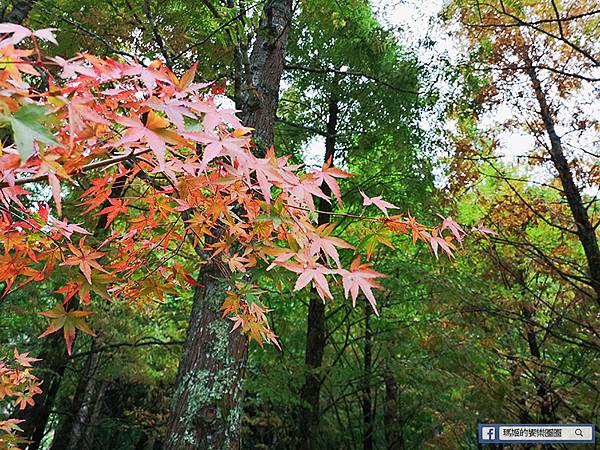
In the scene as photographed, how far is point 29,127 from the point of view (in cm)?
61

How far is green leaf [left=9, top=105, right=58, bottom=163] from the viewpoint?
574mm

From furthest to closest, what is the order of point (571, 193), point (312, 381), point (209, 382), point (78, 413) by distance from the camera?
point (78, 413) < point (312, 381) < point (571, 193) < point (209, 382)

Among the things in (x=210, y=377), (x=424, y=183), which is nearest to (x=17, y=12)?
(x=210, y=377)

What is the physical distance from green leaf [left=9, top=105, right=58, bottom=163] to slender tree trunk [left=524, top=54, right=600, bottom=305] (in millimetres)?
3046

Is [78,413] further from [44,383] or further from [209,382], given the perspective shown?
[209,382]

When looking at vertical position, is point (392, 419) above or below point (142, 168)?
below

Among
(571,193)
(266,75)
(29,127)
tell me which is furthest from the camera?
(571,193)

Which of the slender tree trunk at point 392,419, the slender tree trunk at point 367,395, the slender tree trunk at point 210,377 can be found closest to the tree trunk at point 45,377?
the slender tree trunk at point 210,377

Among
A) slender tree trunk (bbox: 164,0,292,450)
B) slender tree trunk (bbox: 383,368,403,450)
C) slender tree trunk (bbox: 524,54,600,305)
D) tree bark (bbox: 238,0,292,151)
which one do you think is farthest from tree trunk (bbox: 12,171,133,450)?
slender tree trunk (bbox: 524,54,600,305)

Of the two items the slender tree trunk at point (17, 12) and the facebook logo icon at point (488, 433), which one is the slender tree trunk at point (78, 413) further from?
the facebook logo icon at point (488, 433)

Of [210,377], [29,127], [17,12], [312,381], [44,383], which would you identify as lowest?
[44,383]

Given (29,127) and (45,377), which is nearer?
(29,127)

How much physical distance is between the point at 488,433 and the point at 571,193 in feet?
7.54

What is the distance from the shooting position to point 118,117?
0.88 metres
